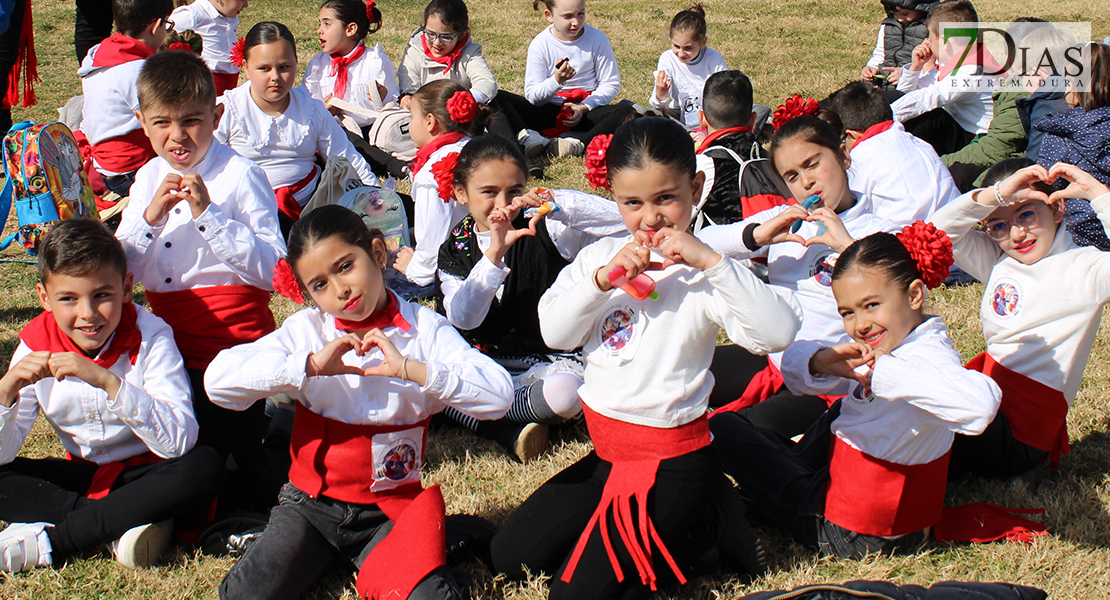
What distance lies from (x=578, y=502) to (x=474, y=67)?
4900mm

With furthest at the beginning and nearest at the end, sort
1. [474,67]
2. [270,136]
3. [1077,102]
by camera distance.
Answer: [474,67]
[270,136]
[1077,102]

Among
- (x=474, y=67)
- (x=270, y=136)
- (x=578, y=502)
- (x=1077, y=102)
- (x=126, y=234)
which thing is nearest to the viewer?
(x=578, y=502)

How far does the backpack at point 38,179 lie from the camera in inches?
174

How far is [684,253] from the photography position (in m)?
2.37

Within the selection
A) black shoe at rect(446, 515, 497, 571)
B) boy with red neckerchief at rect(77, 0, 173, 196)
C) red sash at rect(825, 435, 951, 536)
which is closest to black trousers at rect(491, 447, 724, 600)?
black shoe at rect(446, 515, 497, 571)

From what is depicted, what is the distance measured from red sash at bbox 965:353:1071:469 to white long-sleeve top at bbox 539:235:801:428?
109cm

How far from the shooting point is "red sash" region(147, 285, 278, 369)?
3.43 metres

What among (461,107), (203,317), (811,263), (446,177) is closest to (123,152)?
(461,107)

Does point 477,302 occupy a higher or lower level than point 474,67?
lower

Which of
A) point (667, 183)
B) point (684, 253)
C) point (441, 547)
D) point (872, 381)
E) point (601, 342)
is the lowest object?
point (441, 547)

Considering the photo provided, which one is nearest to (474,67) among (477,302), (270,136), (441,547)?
(270,136)

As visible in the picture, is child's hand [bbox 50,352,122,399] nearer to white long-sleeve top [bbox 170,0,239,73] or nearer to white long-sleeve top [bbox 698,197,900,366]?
white long-sleeve top [bbox 698,197,900,366]

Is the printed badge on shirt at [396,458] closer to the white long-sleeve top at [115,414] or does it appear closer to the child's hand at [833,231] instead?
the white long-sleeve top at [115,414]

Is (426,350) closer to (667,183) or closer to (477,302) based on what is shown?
(477,302)
